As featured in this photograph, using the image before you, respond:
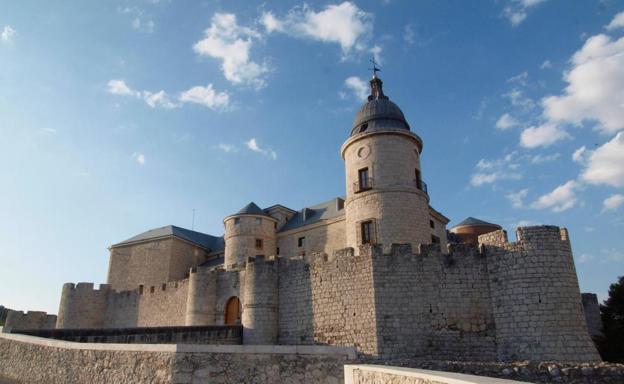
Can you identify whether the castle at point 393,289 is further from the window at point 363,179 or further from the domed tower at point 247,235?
the domed tower at point 247,235

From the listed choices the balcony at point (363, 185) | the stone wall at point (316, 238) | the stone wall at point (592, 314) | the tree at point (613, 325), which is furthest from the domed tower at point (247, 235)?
the tree at point (613, 325)

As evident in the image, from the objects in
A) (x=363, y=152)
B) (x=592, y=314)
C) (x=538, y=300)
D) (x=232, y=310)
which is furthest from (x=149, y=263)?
(x=592, y=314)

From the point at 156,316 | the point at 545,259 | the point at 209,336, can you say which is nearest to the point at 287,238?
the point at 156,316

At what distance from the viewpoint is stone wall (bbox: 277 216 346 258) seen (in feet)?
95.4

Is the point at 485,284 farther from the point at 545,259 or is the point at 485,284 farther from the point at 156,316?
the point at 156,316

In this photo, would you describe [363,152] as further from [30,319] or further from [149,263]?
[30,319]

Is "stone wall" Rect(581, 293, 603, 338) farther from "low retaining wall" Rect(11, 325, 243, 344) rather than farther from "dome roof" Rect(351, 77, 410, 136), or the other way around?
"low retaining wall" Rect(11, 325, 243, 344)

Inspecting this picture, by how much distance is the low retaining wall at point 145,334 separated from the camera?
13703 mm

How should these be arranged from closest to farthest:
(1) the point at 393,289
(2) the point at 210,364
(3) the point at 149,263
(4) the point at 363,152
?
(2) the point at 210,364
(1) the point at 393,289
(4) the point at 363,152
(3) the point at 149,263

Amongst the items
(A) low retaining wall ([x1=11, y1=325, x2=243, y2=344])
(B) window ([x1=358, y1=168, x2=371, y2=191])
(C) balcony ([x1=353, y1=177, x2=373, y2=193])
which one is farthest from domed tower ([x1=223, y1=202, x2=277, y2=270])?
(A) low retaining wall ([x1=11, y1=325, x2=243, y2=344])

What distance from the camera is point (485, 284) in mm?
14430

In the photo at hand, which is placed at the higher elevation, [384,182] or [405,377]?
[384,182]

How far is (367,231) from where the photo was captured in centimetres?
2145

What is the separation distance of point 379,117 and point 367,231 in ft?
19.1
